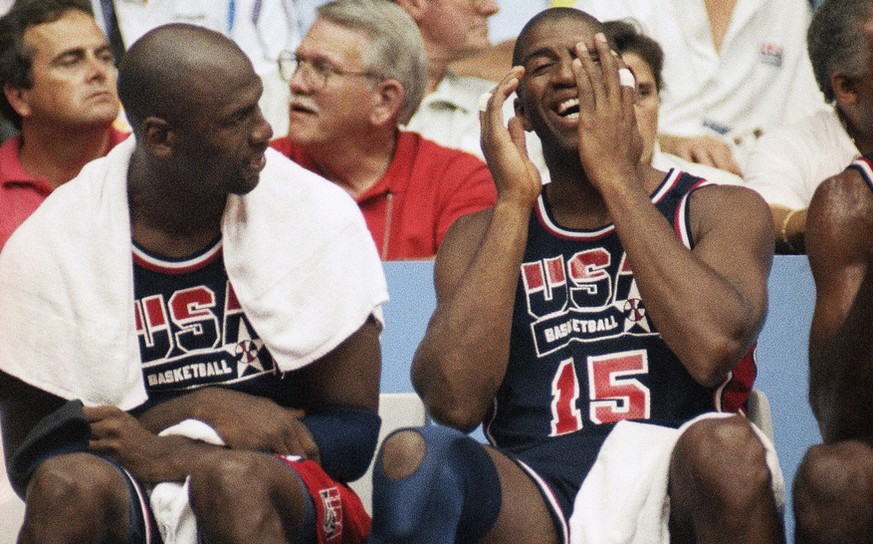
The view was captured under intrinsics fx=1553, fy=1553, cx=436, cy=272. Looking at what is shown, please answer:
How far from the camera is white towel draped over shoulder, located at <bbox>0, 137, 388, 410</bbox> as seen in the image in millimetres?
2586

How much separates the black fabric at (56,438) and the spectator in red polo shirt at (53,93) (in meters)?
1.54

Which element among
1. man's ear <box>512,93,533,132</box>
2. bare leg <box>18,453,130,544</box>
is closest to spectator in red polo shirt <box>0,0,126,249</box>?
man's ear <box>512,93,533,132</box>

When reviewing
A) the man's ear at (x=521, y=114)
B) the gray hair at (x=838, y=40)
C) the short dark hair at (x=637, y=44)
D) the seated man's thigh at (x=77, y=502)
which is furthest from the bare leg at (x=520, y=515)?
the short dark hair at (x=637, y=44)

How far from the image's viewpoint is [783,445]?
309 cm

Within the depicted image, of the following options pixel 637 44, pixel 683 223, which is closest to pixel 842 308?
pixel 683 223

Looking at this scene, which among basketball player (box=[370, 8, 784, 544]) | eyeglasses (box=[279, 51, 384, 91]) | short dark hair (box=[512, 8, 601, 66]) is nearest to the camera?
basketball player (box=[370, 8, 784, 544])

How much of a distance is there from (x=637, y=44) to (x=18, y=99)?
1627mm

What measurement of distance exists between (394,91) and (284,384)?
54.4 inches

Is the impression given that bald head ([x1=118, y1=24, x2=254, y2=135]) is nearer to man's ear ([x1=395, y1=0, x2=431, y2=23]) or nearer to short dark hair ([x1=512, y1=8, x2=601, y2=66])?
short dark hair ([x1=512, y1=8, x2=601, y2=66])

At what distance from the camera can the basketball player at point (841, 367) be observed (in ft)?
6.81

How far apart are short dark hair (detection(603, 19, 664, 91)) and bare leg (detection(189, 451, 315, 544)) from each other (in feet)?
5.46

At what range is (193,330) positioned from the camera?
261 cm

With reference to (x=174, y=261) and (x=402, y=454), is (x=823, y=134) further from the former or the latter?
(x=402, y=454)

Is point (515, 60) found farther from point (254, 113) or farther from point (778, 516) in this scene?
point (778, 516)
